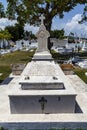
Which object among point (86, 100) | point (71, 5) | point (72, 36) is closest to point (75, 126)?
point (86, 100)

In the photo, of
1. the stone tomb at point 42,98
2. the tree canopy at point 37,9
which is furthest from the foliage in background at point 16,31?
the stone tomb at point 42,98

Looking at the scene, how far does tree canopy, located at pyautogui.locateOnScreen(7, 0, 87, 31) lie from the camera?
105ft

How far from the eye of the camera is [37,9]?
32.8 m

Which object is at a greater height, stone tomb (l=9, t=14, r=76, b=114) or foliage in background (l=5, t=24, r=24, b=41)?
stone tomb (l=9, t=14, r=76, b=114)

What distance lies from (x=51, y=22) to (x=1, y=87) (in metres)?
19.2

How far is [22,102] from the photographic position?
1051 centimetres

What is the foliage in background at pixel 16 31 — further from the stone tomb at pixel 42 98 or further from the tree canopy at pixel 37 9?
the stone tomb at pixel 42 98

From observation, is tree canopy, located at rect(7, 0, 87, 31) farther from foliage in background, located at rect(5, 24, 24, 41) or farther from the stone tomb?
foliage in background, located at rect(5, 24, 24, 41)

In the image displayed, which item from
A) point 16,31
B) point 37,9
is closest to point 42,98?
point 37,9

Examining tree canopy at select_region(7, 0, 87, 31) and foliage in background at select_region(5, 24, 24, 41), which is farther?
foliage in background at select_region(5, 24, 24, 41)

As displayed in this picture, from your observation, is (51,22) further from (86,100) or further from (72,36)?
(72,36)

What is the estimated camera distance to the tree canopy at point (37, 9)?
1266 inches

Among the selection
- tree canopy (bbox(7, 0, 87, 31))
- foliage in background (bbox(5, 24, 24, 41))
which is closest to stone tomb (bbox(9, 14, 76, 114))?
tree canopy (bbox(7, 0, 87, 31))

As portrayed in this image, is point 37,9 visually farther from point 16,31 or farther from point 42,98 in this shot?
point 16,31
